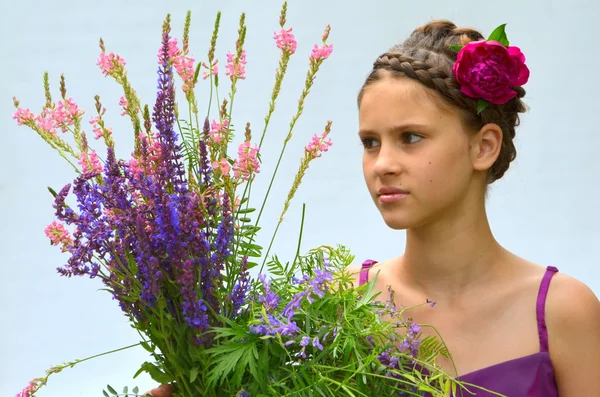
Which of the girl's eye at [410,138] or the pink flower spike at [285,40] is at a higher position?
the pink flower spike at [285,40]

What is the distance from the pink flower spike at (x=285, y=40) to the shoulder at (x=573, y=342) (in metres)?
0.71

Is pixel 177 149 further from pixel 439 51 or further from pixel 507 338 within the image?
pixel 507 338

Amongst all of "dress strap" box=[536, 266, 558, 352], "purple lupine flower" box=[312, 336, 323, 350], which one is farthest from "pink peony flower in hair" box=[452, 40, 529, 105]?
"purple lupine flower" box=[312, 336, 323, 350]

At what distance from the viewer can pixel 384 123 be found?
160 centimetres

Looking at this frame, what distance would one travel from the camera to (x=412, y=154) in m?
1.58

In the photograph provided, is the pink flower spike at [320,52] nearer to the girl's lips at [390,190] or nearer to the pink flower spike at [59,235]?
the girl's lips at [390,190]

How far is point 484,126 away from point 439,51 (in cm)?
17

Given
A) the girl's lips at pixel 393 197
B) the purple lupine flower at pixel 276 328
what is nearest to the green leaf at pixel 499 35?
the girl's lips at pixel 393 197

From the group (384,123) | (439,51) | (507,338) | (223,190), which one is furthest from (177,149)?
(507,338)

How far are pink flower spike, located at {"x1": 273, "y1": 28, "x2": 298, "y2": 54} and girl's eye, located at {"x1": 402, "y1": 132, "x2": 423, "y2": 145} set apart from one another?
Result: 292mm

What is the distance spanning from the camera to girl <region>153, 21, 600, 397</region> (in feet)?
5.22

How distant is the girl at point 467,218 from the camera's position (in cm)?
159

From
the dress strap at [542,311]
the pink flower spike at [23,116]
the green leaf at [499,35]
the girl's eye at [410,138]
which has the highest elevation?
the green leaf at [499,35]

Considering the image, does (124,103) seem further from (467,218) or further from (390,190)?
(467,218)
